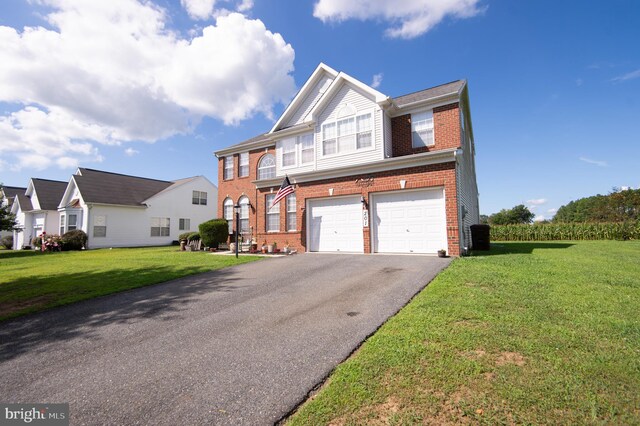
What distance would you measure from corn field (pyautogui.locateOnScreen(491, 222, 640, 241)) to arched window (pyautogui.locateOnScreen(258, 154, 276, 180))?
23.9 meters

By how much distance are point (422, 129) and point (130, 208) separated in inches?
978

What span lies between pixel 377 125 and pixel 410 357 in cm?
1161

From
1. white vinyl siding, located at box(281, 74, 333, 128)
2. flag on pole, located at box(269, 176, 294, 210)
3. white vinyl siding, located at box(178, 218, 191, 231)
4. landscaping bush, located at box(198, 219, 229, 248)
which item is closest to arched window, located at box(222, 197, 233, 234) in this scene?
landscaping bush, located at box(198, 219, 229, 248)

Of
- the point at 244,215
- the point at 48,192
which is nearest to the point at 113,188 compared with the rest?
the point at 48,192

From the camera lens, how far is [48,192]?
2764cm

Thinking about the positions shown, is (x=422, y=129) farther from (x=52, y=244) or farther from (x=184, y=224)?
(x=52, y=244)

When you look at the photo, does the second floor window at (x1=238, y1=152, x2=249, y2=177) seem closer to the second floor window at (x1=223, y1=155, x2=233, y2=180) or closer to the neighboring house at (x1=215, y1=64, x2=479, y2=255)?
the second floor window at (x1=223, y1=155, x2=233, y2=180)

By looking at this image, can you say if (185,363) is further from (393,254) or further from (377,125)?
(377,125)

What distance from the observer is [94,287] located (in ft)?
25.6

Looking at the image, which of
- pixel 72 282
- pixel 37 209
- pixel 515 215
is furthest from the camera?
pixel 515 215

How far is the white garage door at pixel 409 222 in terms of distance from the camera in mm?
10972

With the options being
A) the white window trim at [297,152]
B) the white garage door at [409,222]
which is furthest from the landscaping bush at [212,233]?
the white garage door at [409,222]

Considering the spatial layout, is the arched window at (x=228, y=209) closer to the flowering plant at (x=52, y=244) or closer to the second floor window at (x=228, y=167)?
the second floor window at (x=228, y=167)

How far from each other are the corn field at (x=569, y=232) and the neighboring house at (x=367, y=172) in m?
17.5
